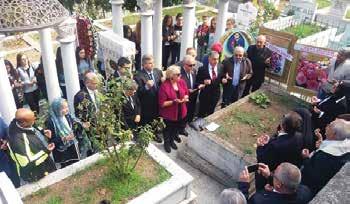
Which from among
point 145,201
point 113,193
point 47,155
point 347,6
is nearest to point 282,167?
point 145,201

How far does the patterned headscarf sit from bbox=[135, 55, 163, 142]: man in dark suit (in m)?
1.56

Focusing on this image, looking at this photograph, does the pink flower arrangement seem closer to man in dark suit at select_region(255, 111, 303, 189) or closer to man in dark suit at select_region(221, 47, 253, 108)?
man in dark suit at select_region(221, 47, 253, 108)

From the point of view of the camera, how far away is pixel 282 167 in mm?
3832

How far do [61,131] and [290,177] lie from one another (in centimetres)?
340

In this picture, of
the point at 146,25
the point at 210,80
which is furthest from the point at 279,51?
the point at 146,25

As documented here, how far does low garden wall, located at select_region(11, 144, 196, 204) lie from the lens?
4996 millimetres

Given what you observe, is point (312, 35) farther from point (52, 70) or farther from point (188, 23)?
point (52, 70)

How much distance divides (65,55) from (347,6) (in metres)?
12.9

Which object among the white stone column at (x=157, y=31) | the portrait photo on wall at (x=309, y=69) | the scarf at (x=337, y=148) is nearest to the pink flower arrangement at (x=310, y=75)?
the portrait photo on wall at (x=309, y=69)

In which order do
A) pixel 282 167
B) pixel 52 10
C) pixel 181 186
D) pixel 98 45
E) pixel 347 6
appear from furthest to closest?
pixel 347 6 < pixel 98 45 < pixel 181 186 < pixel 282 167 < pixel 52 10

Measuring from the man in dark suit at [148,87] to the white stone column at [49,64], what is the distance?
172 centimetres

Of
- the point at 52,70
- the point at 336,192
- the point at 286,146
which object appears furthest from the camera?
the point at 52,70

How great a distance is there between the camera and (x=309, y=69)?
8039 millimetres

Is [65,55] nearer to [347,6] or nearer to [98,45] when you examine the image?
[98,45]
